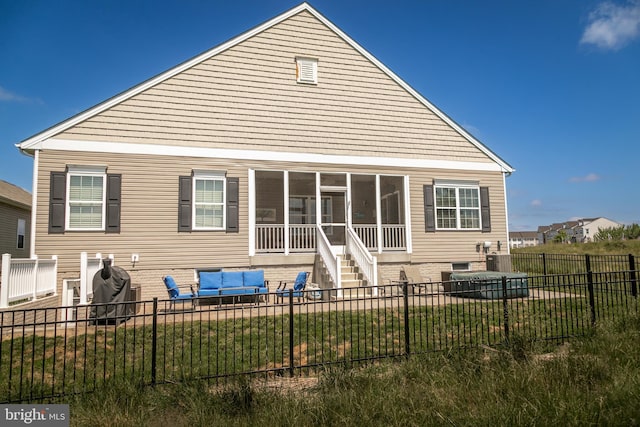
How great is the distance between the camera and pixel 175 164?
41.3 feet

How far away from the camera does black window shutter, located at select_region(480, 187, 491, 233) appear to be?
1554 cm

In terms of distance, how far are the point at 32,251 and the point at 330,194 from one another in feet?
33.1

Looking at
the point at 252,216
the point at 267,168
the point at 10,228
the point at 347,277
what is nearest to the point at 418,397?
the point at 347,277

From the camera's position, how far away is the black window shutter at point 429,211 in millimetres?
14852

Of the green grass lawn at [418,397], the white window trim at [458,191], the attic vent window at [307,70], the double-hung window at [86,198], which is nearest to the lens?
the green grass lawn at [418,397]

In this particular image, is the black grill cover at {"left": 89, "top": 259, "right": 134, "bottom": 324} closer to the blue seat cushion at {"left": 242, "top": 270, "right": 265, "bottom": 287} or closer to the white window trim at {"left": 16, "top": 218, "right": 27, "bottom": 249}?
the blue seat cushion at {"left": 242, "top": 270, "right": 265, "bottom": 287}

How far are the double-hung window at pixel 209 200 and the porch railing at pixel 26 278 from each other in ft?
13.1

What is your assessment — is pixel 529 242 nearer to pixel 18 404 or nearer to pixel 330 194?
pixel 330 194

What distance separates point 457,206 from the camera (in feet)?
50.4

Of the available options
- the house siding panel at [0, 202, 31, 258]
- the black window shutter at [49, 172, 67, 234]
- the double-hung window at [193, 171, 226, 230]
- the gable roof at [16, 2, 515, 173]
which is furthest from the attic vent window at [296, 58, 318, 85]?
the house siding panel at [0, 202, 31, 258]

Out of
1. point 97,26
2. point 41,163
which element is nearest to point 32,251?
point 41,163

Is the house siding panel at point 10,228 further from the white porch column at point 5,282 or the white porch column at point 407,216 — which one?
the white porch column at point 407,216

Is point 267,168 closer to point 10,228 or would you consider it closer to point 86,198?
point 86,198

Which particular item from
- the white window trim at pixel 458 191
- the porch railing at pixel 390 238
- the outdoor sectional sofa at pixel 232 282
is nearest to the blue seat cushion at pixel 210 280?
the outdoor sectional sofa at pixel 232 282
